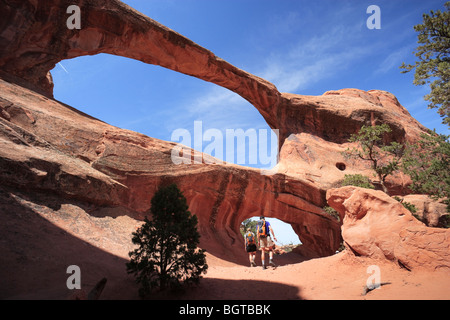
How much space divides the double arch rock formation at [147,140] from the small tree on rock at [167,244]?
5160 mm

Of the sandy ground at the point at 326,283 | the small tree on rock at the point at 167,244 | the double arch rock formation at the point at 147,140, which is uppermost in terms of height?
the double arch rock formation at the point at 147,140

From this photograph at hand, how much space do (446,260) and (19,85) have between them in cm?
1946

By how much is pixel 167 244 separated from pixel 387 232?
675 cm

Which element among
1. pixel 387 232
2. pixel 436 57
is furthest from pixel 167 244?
pixel 436 57

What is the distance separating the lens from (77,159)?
1238 centimetres

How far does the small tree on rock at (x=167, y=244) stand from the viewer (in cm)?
687

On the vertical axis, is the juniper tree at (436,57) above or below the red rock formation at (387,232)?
above

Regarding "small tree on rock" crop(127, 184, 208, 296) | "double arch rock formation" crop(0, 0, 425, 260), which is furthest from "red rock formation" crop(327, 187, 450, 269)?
"double arch rock formation" crop(0, 0, 425, 260)

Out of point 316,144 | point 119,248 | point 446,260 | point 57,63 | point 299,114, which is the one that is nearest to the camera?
point 446,260

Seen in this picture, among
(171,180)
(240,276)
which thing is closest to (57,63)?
(171,180)

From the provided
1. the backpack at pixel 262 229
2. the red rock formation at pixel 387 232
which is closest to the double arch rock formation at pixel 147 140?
the backpack at pixel 262 229

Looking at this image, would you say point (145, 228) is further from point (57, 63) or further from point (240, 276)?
point (57, 63)

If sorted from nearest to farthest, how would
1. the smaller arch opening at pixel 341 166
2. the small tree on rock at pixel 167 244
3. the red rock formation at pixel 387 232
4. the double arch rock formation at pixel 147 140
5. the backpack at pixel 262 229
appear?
1. the small tree on rock at pixel 167 244
2. the red rock formation at pixel 387 232
3. the backpack at pixel 262 229
4. the double arch rock formation at pixel 147 140
5. the smaller arch opening at pixel 341 166

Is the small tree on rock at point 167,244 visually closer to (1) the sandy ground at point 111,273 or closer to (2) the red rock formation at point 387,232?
(1) the sandy ground at point 111,273
